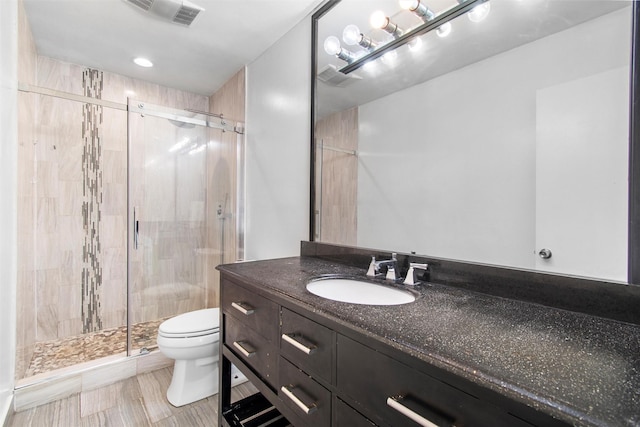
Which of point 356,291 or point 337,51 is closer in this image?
point 356,291

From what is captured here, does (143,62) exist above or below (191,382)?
above

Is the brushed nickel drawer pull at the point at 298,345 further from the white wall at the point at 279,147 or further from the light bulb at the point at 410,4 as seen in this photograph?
the light bulb at the point at 410,4

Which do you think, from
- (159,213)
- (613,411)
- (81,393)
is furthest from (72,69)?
(613,411)

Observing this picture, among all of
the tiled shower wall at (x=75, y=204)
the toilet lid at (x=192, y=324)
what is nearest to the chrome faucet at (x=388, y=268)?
the toilet lid at (x=192, y=324)

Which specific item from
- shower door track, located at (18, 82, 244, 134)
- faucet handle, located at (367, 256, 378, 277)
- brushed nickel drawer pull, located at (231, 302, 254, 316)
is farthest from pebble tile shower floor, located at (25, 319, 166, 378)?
faucet handle, located at (367, 256, 378, 277)

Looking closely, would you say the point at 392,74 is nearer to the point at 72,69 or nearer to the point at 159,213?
the point at 159,213

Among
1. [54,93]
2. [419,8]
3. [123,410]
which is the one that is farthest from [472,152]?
[54,93]

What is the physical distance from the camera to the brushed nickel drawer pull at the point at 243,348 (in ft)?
3.84

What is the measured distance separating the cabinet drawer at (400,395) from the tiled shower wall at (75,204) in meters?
2.43

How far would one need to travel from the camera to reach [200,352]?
183cm

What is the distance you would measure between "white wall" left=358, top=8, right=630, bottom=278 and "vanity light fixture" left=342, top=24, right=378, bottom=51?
0.94 feet

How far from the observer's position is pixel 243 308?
1200 mm

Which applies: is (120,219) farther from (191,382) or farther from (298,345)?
(298,345)

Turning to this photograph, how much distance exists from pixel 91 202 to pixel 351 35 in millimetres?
2592
